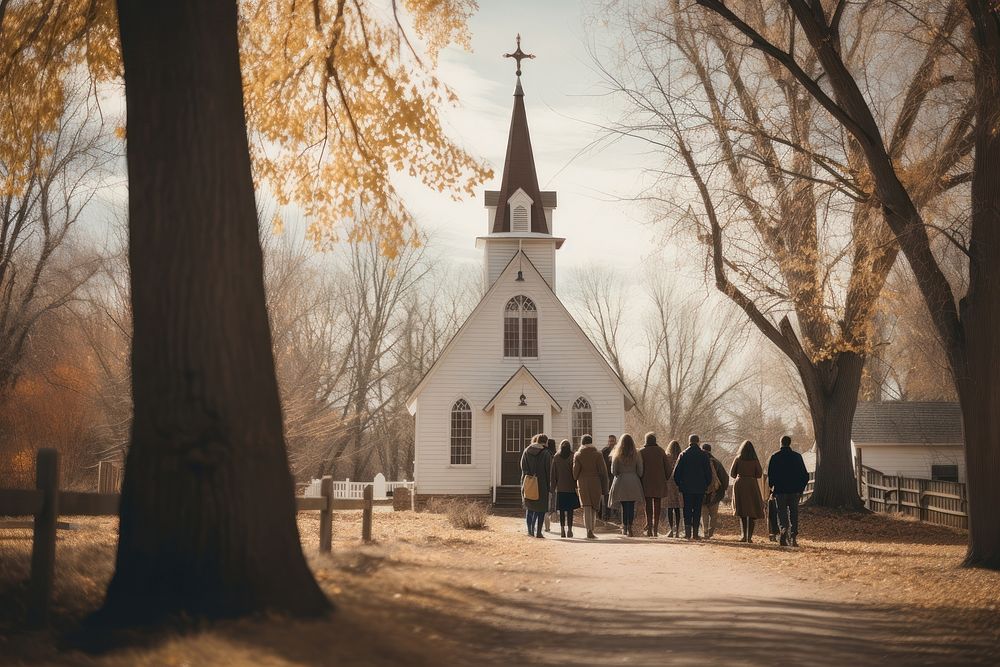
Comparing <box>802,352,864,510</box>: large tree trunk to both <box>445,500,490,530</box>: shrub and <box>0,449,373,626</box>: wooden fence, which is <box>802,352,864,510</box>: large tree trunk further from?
<box>0,449,373,626</box>: wooden fence

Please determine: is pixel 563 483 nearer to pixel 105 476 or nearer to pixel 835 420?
pixel 835 420

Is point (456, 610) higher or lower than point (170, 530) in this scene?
lower

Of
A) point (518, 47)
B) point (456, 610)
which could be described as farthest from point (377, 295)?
point (456, 610)

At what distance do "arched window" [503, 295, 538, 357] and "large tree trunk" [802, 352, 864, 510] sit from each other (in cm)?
1046

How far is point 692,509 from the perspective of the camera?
58.3 feet

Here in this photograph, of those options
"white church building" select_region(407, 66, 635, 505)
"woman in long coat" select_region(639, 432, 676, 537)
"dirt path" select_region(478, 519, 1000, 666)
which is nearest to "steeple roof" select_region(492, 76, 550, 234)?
"white church building" select_region(407, 66, 635, 505)

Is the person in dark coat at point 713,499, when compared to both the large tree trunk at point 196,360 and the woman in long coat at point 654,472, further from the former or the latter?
the large tree trunk at point 196,360

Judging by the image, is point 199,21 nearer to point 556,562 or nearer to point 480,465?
point 556,562

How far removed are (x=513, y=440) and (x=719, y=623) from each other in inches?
942

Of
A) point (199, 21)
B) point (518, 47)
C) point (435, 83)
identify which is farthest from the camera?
point (518, 47)

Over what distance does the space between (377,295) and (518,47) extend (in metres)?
21.0

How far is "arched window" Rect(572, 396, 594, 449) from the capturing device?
1278 inches

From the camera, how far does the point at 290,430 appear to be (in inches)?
1245

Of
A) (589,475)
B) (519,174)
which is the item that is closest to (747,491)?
(589,475)
